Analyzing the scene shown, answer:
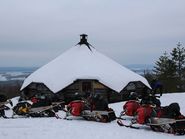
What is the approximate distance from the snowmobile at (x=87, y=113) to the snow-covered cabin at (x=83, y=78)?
7225 millimetres

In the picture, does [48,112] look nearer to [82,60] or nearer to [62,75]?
[62,75]

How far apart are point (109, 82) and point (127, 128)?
37.1 feet

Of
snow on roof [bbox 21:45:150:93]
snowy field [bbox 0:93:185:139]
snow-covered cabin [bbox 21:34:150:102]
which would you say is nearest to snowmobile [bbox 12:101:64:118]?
snowy field [bbox 0:93:185:139]

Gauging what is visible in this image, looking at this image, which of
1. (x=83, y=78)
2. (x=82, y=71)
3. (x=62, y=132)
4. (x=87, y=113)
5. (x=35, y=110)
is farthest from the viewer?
(x=82, y=71)

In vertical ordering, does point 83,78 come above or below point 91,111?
above

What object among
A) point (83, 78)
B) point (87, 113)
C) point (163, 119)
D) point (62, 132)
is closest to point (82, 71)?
point (83, 78)

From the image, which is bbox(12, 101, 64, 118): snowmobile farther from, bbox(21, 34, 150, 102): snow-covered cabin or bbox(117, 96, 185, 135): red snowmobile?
bbox(21, 34, 150, 102): snow-covered cabin

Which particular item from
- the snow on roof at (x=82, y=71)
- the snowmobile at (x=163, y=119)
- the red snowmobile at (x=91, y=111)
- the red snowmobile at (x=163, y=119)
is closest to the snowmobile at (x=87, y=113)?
the red snowmobile at (x=91, y=111)

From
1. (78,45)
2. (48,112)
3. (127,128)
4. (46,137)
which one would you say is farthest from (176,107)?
(78,45)

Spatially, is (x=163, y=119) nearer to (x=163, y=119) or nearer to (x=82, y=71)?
(x=163, y=119)

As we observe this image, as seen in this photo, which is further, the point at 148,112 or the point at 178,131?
the point at 148,112

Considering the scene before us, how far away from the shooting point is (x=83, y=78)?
21469mm

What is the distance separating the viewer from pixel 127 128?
10805 mm

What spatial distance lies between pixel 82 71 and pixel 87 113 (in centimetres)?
958
